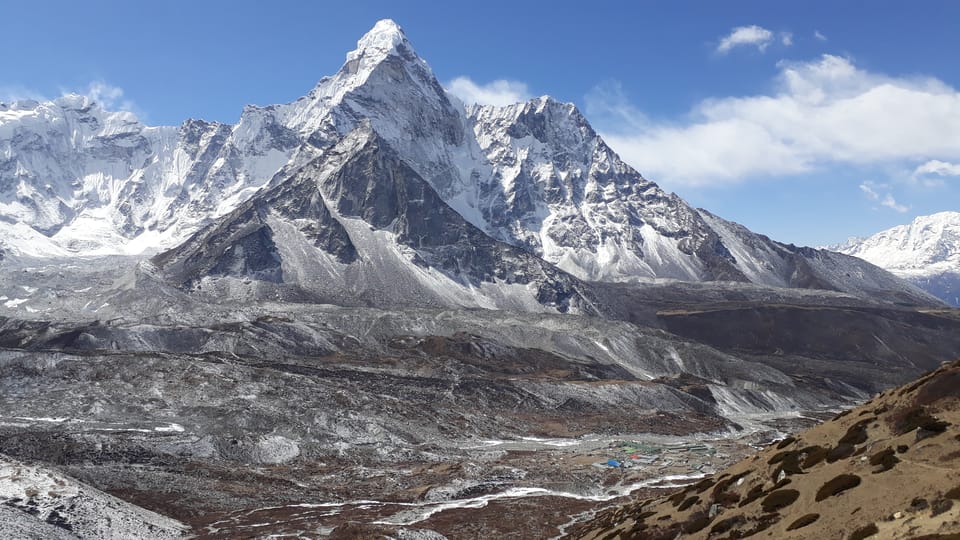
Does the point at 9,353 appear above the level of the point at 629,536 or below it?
above

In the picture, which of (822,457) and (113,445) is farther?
(113,445)

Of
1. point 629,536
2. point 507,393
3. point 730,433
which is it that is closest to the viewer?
point 629,536

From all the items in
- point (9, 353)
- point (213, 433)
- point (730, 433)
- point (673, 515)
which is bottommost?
point (730, 433)

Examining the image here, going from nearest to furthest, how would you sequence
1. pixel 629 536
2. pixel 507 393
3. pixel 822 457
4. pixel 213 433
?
1. pixel 822 457
2. pixel 629 536
3. pixel 213 433
4. pixel 507 393

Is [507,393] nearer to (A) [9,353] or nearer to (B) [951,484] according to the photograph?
(A) [9,353]

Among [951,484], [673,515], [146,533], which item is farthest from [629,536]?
[146,533]

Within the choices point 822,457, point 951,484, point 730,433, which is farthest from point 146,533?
point 730,433

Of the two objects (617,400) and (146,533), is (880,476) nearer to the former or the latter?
(146,533)
